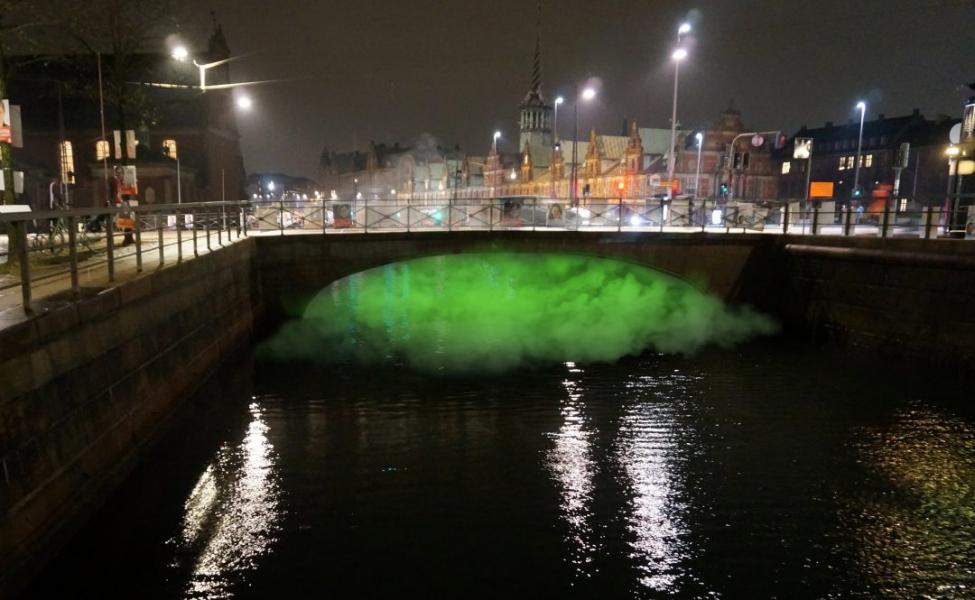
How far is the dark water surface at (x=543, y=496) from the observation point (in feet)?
28.0

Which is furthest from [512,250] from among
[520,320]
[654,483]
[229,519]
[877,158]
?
[877,158]

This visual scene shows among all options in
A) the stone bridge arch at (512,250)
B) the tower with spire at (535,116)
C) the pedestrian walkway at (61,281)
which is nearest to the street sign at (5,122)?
the pedestrian walkway at (61,281)

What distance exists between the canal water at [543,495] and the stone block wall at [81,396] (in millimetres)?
519

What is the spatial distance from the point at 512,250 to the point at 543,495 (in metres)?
14.2

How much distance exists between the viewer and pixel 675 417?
15.0 metres

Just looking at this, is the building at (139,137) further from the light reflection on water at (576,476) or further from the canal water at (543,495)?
the light reflection on water at (576,476)

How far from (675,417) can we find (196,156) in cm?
5433

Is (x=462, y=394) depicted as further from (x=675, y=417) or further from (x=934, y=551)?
(x=934, y=551)

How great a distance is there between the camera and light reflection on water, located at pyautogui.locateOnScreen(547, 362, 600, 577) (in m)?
9.20

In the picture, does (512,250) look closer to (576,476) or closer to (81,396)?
(576,476)

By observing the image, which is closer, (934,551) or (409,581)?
(409,581)

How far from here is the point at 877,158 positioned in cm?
7512

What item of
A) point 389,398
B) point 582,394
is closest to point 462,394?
point 389,398

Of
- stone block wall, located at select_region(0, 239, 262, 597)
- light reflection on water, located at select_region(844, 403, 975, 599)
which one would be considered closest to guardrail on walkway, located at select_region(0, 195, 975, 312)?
stone block wall, located at select_region(0, 239, 262, 597)
